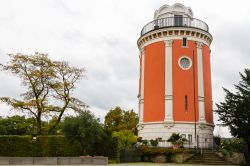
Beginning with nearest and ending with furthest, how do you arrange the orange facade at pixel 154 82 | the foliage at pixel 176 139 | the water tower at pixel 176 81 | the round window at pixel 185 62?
the foliage at pixel 176 139, the water tower at pixel 176 81, the orange facade at pixel 154 82, the round window at pixel 185 62

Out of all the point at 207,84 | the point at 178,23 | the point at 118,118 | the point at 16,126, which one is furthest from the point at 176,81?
the point at 16,126

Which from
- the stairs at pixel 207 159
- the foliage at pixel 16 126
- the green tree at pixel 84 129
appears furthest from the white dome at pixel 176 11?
the foliage at pixel 16 126

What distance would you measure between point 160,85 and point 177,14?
744cm

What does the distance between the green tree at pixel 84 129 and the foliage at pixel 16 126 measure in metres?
22.5

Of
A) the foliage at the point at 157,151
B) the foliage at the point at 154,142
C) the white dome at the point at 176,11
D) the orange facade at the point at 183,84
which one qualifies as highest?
the white dome at the point at 176,11

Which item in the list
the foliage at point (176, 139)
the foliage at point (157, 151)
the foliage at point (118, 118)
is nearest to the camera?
the foliage at point (157, 151)

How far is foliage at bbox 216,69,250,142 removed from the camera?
86.3 ft

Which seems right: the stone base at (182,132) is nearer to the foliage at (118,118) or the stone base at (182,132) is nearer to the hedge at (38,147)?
the hedge at (38,147)

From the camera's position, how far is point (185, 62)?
109 ft

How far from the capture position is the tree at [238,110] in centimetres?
2631

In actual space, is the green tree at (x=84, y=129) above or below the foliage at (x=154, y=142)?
above

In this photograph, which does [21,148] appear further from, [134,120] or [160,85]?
[134,120]

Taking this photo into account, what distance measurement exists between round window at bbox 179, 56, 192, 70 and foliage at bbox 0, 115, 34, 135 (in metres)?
23.1

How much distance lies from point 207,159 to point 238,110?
13.9 ft
